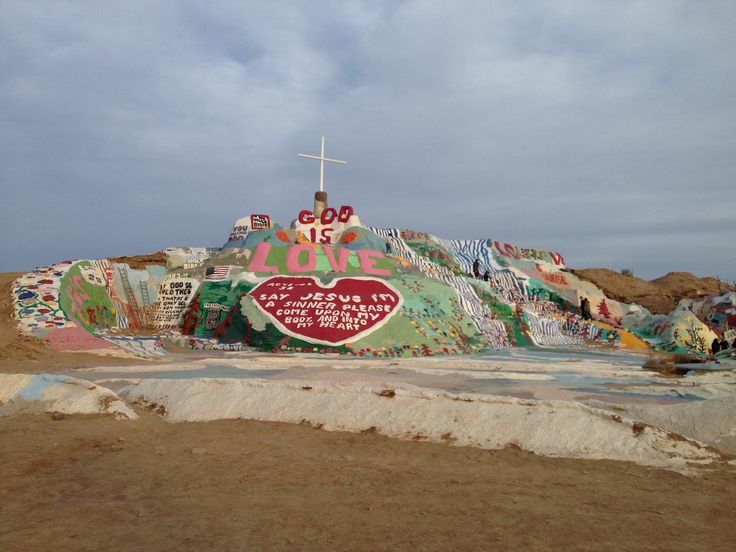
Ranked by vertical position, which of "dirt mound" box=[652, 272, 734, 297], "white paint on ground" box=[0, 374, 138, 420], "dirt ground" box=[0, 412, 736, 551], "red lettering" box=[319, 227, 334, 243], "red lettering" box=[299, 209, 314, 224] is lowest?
"dirt ground" box=[0, 412, 736, 551]

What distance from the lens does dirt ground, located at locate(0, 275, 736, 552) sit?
11.1 ft

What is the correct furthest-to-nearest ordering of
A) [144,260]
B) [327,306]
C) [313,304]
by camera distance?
[144,260] < [313,304] < [327,306]

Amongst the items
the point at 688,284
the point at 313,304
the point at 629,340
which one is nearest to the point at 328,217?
the point at 313,304

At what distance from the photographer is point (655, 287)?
3844 cm

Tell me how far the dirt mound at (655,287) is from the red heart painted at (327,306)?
20.5 m

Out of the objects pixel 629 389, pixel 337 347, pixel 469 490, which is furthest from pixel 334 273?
pixel 469 490

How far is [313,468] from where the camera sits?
4.95 meters

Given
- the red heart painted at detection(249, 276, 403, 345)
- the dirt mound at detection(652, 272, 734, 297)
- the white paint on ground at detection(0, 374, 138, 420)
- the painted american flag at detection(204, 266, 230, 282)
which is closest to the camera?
the white paint on ground at detection(0, 374, 138, 420)

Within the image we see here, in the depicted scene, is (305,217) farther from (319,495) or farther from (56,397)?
(319,495)

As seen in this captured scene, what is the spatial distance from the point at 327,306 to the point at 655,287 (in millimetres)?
29820

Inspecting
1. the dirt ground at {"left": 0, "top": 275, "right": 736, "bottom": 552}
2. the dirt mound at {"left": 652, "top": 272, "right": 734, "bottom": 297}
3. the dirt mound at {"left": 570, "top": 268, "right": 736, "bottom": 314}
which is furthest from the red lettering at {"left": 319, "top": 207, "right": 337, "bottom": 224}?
the dirt mound at {"left": 652, "top": 272, "right": 734, "bottom": 297}

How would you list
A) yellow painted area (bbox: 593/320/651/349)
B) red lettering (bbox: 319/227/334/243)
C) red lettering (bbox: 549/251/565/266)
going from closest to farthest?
yellow painted area (bbox: 593/320/651/349), red lettering (bbox: 319/227/334/243), red lettering (bbox: 549/251/565/266)

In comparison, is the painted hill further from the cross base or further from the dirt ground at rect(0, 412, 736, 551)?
the dirt ground at rect(0, 412, 736, 551)

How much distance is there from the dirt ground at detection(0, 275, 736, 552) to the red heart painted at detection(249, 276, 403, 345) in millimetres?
9568
